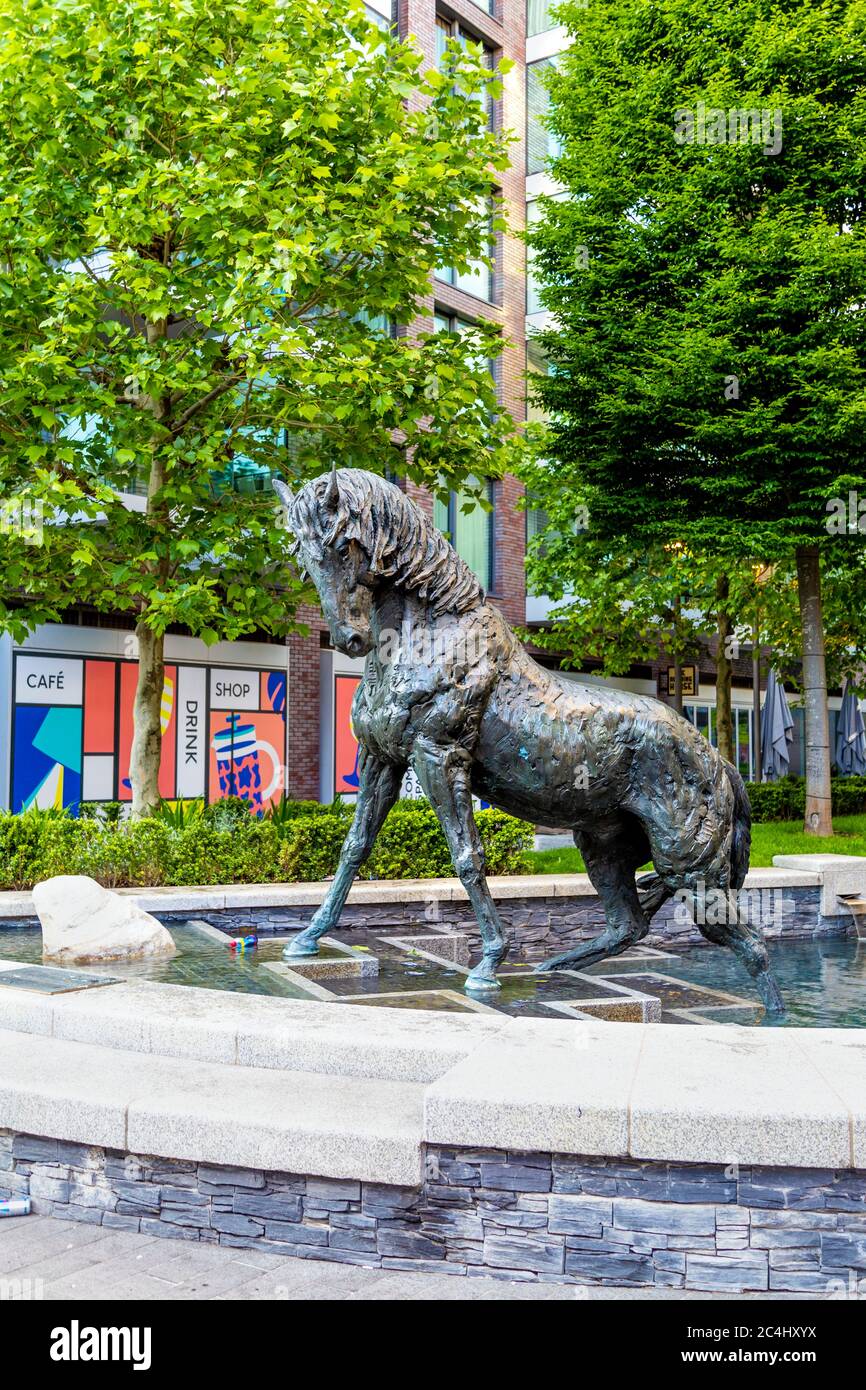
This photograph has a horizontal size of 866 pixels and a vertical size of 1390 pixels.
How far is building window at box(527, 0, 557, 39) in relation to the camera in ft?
97.8

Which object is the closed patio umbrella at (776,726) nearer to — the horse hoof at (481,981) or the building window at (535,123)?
the building window at (535,123)

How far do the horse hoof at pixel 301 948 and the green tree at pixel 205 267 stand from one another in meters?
4.26

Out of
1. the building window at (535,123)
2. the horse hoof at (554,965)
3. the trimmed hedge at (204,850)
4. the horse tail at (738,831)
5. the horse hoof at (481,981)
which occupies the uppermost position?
the building window at (535,123)

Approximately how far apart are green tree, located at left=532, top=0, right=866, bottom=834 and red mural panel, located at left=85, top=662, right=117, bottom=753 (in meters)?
9.01

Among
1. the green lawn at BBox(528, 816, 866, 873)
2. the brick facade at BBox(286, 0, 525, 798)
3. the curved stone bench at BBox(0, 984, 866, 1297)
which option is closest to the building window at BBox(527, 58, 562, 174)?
the brick facade at BBox(286, 0, 525, 798)

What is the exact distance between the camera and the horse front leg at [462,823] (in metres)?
5.84

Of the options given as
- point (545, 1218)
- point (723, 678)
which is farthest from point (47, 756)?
point (545, 1218)

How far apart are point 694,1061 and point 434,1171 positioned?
40.5 inches

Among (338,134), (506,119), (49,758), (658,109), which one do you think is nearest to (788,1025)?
(338,134)

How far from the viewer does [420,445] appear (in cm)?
1205

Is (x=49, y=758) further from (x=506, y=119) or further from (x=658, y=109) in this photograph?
(x=506, y=119)

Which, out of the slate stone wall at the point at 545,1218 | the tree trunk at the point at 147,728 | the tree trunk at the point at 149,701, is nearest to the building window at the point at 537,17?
the tree trunk at the point at 149,701

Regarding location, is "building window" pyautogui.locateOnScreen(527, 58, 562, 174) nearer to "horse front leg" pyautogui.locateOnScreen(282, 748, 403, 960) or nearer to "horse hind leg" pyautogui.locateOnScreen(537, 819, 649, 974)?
"horse hind leg" pyautogui.locateOnScreen(537, 819, 649, 974)

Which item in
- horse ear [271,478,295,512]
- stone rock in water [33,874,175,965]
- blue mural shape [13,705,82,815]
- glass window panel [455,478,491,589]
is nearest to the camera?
horse ear [271,478,295,512]
